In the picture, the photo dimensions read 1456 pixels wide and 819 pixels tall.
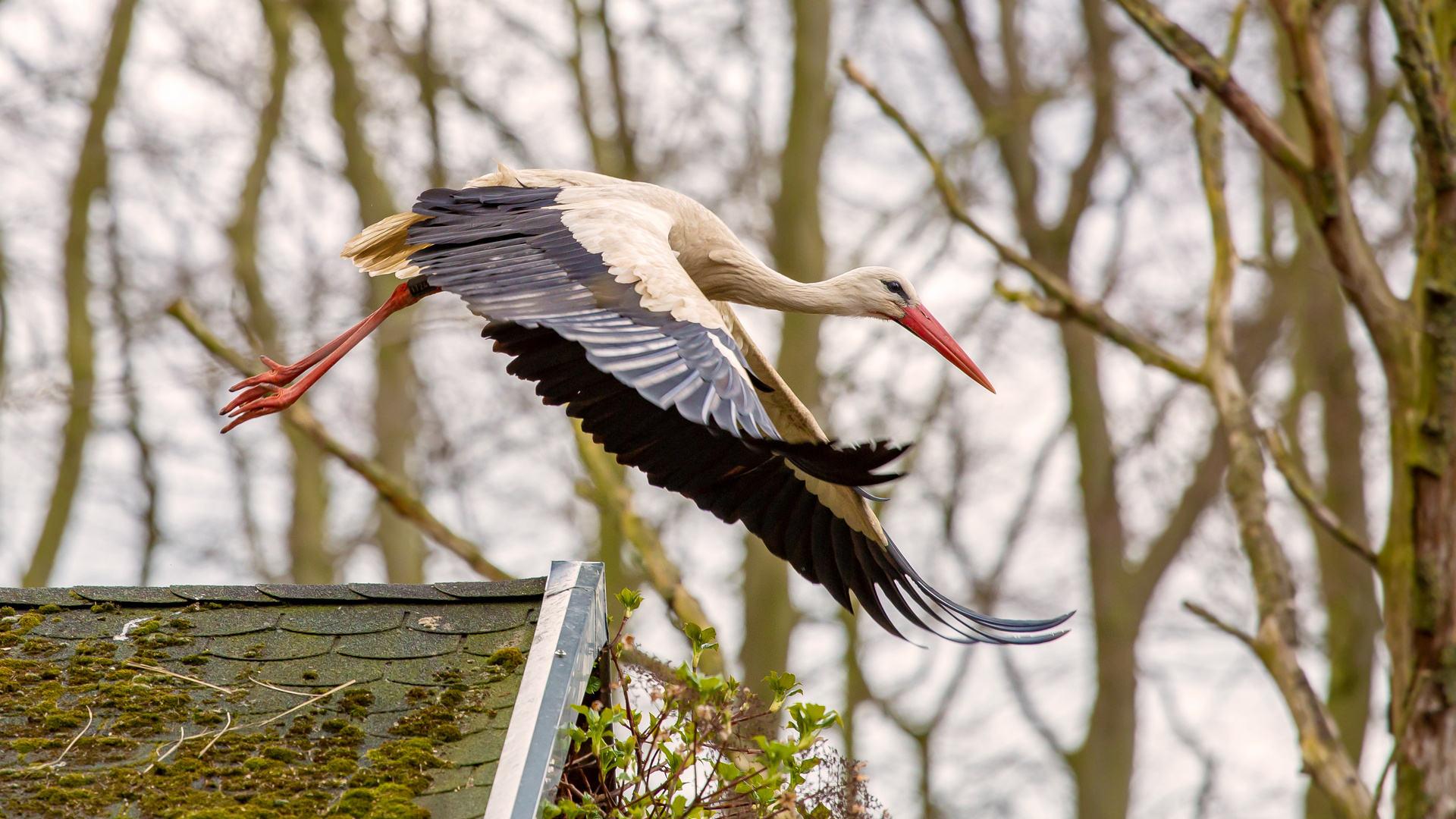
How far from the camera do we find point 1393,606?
6.50 metres

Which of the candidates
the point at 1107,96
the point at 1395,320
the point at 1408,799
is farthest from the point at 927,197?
the point at 1408,799

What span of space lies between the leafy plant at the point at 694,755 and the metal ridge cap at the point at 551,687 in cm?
5

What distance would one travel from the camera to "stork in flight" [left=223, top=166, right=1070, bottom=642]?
3756 millimetres

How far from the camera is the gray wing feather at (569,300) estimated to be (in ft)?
11.7

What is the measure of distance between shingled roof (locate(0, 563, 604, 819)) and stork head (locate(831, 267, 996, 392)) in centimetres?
229

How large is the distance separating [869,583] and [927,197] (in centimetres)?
1040

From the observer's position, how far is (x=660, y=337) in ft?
12.4

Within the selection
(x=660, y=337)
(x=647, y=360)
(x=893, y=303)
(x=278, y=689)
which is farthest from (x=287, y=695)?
(x=893, y=303)

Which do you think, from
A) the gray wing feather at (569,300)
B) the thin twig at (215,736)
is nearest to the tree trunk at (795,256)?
the gray wing feather at (569,300)

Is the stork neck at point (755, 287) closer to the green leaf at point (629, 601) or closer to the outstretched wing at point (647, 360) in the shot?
the outstretched wing at point (647, 360)

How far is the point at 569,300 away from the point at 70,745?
5.54 ft

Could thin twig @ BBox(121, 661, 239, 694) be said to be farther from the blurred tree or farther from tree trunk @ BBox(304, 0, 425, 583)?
tree trunk @ BBox(304, 0, 425, 583)

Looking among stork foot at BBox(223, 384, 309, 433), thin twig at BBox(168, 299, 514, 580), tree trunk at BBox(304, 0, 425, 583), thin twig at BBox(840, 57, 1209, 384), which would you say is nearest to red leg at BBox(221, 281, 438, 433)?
stork foot at BBox(223, 384, 309, 433)

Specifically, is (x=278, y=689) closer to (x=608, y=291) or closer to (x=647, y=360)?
(x=647, y=360)
